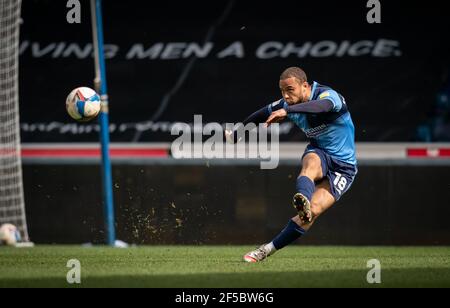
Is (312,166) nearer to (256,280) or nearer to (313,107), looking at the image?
(313,107)

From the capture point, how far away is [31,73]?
14680mm

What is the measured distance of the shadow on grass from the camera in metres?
6.94

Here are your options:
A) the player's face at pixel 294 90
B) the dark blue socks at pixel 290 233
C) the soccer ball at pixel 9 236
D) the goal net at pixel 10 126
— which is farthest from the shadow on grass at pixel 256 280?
the goal net at pixel 10 126

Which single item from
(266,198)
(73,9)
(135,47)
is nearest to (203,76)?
(135,47)

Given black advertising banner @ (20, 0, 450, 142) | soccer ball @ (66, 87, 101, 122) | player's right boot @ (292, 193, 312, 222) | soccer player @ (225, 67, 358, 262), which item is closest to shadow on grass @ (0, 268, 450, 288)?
player's right boot @ (292, 193, 312, 222)

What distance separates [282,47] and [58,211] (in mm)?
4432

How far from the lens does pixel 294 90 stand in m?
8.50

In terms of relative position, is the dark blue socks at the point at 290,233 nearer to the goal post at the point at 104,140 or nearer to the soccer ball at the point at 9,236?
the goal post at the point at 104,140

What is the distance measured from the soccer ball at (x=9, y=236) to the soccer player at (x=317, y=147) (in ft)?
12.0

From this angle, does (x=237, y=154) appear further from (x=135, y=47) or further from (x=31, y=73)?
(x=31, y=73)

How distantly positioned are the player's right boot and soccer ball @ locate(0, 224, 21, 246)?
459 cm

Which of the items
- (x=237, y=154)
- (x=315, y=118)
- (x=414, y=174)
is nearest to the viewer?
(x=315, y=118)

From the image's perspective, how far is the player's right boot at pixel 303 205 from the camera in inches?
307

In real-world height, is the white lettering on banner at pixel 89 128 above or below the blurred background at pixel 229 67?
below
